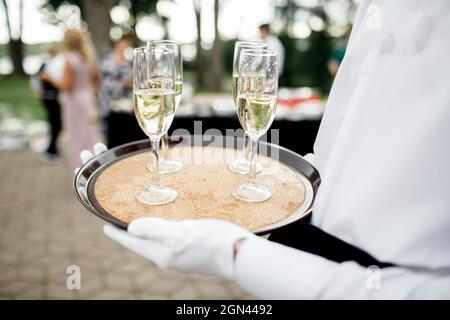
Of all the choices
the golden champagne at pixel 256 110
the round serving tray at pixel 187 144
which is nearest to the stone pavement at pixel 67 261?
the round serving tray at pixel 187 144

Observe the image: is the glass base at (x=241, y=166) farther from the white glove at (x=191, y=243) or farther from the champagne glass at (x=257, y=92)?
the white glove at (x=191, y=243)

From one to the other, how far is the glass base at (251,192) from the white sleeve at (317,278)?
1.07 ft

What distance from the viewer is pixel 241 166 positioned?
5.37 ft

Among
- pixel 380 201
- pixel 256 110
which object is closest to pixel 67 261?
pixel 256 110

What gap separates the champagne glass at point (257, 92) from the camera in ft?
4.33

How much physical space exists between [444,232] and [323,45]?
1485cm

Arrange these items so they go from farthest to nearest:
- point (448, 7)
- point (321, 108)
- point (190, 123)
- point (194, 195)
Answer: point (321, 108), point (190, 123), point (194, 195), point (448, 7)

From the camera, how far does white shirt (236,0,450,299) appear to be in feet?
2.99

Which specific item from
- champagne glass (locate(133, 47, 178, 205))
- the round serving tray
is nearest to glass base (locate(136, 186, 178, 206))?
champagne glass (locate(133, 47, 178, 205))

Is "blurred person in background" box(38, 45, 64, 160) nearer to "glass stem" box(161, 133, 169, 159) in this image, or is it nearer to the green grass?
the green grass

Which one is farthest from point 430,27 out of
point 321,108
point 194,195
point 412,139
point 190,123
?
point 321,108

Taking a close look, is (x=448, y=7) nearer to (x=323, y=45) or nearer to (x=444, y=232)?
(x=444, y=232)

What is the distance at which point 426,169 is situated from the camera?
3.01 feet

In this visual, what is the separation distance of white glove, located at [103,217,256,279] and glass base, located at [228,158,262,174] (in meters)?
0.57
